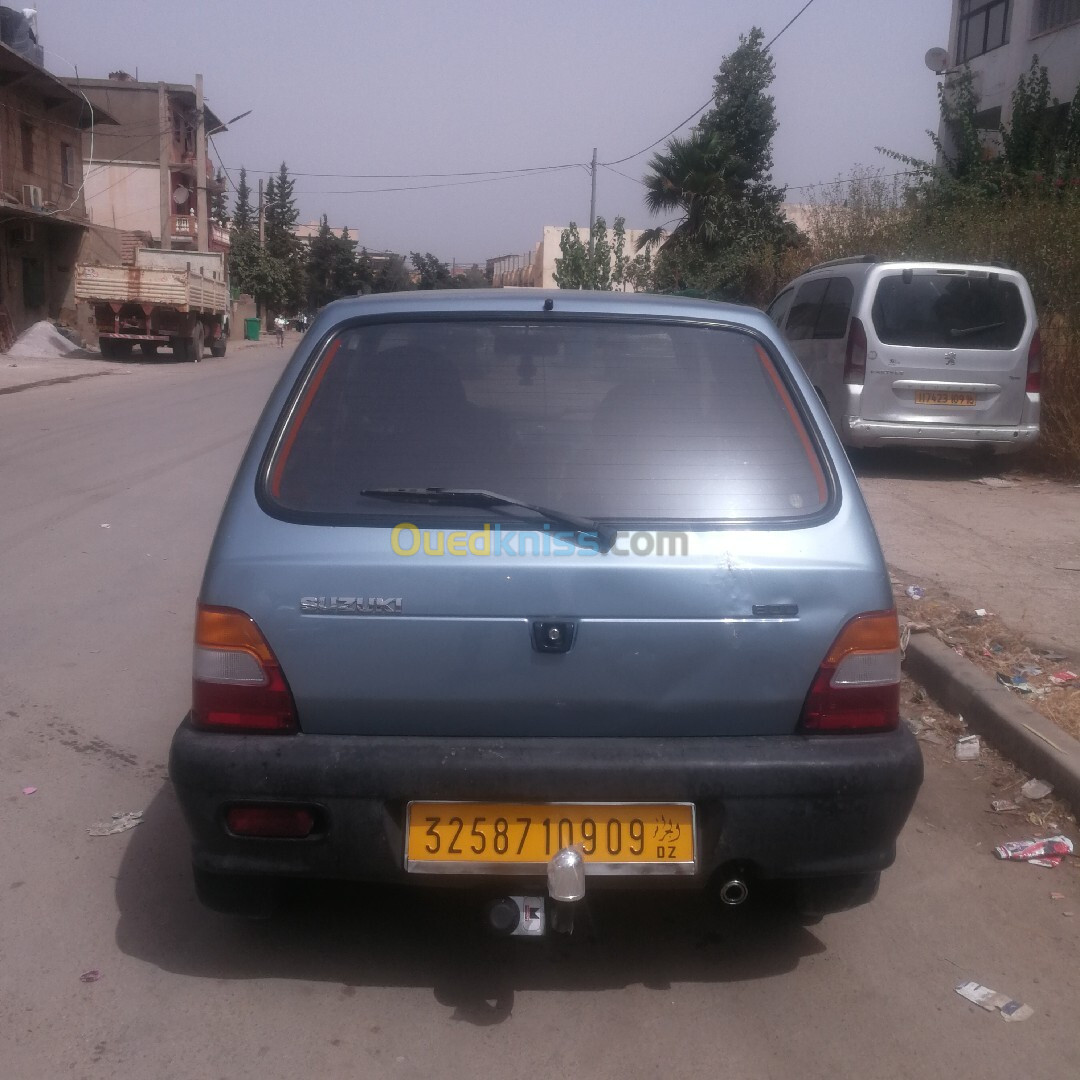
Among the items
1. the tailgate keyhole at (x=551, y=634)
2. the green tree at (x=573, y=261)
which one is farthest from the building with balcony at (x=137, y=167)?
the tailgate keyhole at (x=551, y=634)

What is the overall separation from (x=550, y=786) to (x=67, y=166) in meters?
37.9

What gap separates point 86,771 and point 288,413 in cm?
202

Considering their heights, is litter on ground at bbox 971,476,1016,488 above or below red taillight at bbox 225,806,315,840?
below

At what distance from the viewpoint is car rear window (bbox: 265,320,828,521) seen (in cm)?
266

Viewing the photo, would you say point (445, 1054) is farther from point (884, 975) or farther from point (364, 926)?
point (884, 975)

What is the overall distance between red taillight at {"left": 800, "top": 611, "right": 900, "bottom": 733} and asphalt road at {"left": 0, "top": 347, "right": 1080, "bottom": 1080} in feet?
2.39

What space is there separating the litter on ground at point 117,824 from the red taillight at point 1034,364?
8.45m

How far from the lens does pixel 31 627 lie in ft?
19.1

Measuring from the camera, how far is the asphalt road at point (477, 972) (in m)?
2.57

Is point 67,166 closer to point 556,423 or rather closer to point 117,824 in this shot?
point 117,824

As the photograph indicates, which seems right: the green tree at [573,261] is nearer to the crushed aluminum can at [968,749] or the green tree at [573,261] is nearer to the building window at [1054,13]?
the building window at [1054,13]

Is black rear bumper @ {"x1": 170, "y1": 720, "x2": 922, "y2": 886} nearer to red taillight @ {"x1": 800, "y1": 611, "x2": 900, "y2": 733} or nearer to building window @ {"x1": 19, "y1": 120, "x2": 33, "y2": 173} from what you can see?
red taillight @ {"x1": 800, "y1": 611, "x2": 900, "y2": 733}

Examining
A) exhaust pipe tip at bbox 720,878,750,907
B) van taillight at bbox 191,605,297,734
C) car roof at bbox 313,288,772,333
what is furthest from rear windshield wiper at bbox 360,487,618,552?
exhaust pipe tip at bbox 720,878,750,907

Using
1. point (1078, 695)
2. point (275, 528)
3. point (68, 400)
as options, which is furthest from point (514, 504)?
point (68, 400)
